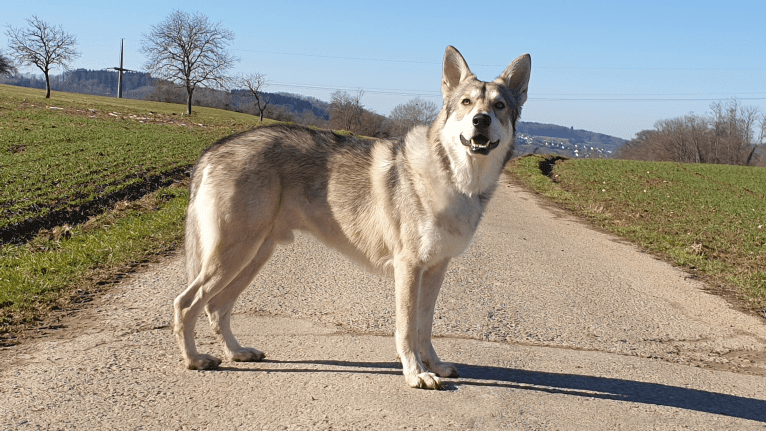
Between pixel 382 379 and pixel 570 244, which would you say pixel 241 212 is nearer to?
pixel 382 379

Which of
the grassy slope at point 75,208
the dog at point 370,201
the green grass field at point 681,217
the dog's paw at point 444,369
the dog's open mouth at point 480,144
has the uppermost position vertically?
the dog's open mouth at point 480,144

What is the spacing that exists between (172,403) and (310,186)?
184cm

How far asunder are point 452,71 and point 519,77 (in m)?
0.54

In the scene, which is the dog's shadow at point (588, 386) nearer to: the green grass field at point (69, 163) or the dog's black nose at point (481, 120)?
the dog's black nose at point (481, 120)

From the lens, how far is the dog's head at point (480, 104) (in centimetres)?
408

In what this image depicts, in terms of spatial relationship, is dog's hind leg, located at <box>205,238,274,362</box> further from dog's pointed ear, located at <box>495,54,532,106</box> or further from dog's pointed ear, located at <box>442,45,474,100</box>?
dog's pointed ear, located at <box>495,54,532,106</box>

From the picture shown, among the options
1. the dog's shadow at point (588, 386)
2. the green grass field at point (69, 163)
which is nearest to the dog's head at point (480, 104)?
the dog's shadow at point (588, 386)

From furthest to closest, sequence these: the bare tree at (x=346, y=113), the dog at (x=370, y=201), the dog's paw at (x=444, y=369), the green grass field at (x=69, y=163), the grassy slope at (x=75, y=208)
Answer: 1. the bare tree at (x=346, y=113)
2. the green grass field at (x=69, y=163)
3. the grassy slope at (x=75, y=208)
4. the dog's paw at (x=444, y=369)
5. the dog at (x=370, y=201)

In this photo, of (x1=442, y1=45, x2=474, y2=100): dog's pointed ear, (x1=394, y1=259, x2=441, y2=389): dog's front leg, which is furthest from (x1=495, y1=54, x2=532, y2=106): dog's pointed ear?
(x1=394, y1=259, x2=441, y2=389): dog's front leg

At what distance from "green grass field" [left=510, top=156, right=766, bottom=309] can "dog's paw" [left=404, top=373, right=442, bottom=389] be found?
5.90 metres

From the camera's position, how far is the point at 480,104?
415 centimetres

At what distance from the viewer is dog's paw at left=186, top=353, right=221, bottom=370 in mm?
4336

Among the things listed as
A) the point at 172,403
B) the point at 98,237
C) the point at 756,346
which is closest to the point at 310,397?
the point at 172,403

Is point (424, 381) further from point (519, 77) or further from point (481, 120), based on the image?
point (519, 77)
